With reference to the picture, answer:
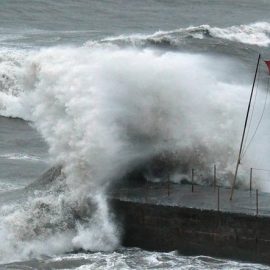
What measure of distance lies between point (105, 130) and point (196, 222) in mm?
3088

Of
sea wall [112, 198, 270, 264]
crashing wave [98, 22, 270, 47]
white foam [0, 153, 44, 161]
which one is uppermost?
crashing wave [98, 22, 270, 47]

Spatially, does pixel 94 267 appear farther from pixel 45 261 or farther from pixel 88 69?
pixel 88 69

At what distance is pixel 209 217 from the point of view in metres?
18.0

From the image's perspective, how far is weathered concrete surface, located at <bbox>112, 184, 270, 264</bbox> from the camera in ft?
57.8

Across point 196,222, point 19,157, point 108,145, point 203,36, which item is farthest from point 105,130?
point 203,36

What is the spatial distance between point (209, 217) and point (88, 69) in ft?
15.6

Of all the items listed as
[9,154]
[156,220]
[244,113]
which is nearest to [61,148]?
[156,220]

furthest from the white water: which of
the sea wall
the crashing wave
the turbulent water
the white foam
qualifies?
the crashing wave

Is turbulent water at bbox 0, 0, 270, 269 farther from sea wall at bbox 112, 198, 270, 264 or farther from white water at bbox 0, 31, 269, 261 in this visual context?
sea wall at bbox 112, 198, 270, 264

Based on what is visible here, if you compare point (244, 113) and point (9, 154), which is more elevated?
point (244, 113)

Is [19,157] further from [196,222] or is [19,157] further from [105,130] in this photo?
[196,222]

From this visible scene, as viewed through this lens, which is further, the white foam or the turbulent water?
the white foam

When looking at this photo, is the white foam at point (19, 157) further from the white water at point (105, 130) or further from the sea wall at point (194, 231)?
the sea wall at point (194, 231)

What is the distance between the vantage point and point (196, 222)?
1811 centimetres
